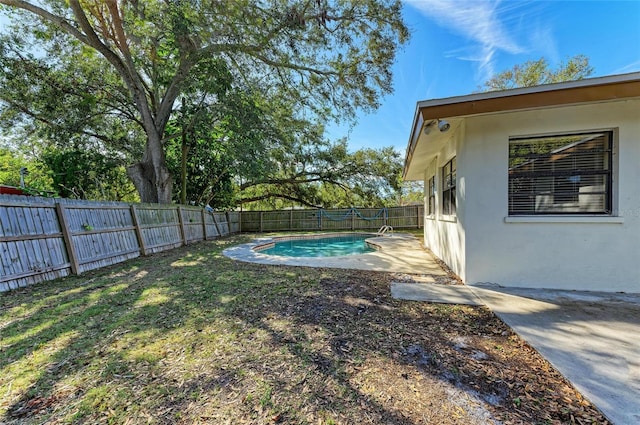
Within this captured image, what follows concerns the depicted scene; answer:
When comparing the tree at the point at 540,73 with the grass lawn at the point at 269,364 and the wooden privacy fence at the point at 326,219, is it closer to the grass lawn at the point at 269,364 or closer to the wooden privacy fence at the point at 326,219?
the wooden privacy fence at the point at 326,219

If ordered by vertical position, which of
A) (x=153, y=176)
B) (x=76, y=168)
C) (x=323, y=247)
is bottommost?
(x=323, y=247)

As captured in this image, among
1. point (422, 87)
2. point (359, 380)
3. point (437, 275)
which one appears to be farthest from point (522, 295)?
point (422, 87)

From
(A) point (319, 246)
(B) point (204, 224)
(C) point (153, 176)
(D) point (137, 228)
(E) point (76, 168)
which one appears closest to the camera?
(D) point (137, 228)

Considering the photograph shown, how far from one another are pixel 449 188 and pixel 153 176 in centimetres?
1121

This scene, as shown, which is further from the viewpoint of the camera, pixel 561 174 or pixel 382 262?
pixel 382 262

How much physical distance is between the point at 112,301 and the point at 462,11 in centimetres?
1249

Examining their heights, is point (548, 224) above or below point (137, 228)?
below

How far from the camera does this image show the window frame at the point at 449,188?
531 cm

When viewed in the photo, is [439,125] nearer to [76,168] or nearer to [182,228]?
[182,228]

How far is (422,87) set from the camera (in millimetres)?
13914

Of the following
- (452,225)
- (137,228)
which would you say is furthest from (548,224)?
(137,228)

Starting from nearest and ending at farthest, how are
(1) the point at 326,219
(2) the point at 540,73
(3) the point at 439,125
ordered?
(3) the point at 439,125 → (2) the point at 540,73 → (1) the point at 326,219

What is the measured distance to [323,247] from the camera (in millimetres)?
12062

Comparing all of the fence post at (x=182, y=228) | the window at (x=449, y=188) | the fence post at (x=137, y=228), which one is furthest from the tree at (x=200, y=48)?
the window at (x=449, y=188)
